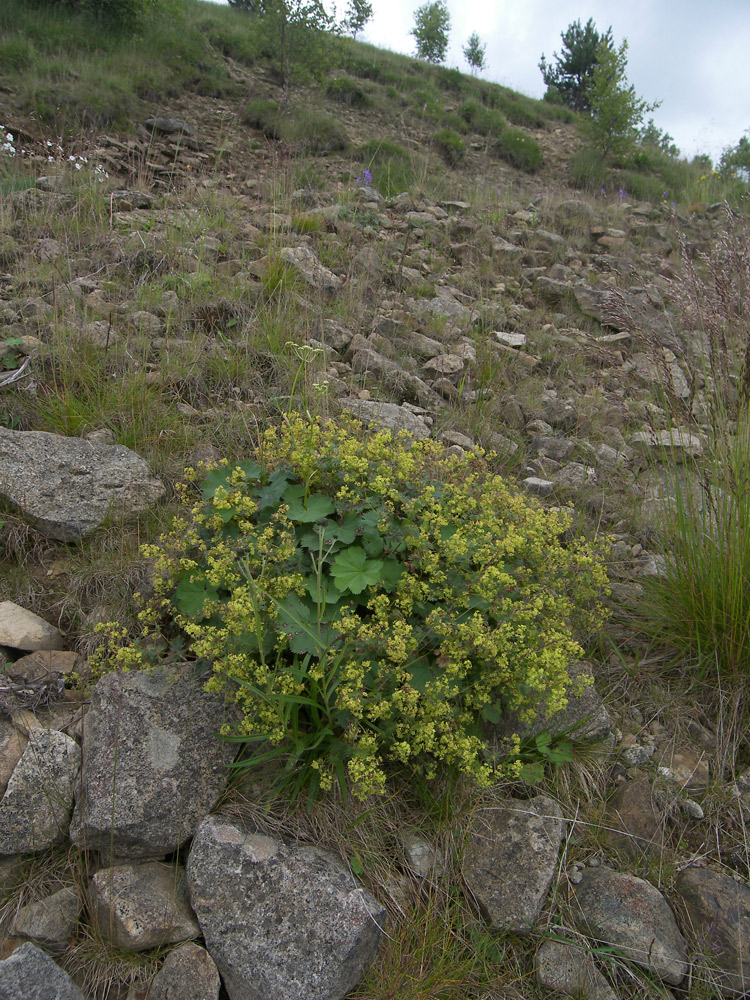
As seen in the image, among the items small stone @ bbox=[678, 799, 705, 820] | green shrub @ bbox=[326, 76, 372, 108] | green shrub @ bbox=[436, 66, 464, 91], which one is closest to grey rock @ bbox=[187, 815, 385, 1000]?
small stone @ bbox=[678, 799, 705, 820]

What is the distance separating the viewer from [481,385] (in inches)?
160

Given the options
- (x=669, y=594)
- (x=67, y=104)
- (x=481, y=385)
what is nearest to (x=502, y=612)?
(x=669, y=594)

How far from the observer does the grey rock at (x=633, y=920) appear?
188 centimetres

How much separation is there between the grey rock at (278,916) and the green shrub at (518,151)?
11674mm

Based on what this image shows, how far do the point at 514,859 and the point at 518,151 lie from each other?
462 inches

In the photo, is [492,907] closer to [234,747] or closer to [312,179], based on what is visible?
[234,747]

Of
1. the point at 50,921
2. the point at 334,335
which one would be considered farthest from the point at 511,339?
the point at 50,921

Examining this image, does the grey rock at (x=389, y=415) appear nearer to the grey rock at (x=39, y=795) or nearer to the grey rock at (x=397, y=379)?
the grey rock at (x=397, y=379)

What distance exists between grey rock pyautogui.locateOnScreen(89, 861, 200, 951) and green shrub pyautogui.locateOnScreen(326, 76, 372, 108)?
11665 millimetres

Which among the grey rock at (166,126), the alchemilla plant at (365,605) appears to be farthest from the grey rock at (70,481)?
the grey rock at (166,126)

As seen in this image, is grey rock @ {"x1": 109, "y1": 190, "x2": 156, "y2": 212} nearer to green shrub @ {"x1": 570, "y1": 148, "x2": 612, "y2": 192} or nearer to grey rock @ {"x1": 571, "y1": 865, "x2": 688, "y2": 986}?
grey rock @ {"x1": 571, "y1": 865, "x2": 688, "y2": 986}

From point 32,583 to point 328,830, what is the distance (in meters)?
1.46

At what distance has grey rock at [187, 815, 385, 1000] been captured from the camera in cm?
167

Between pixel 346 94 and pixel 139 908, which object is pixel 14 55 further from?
pixel 139 908
